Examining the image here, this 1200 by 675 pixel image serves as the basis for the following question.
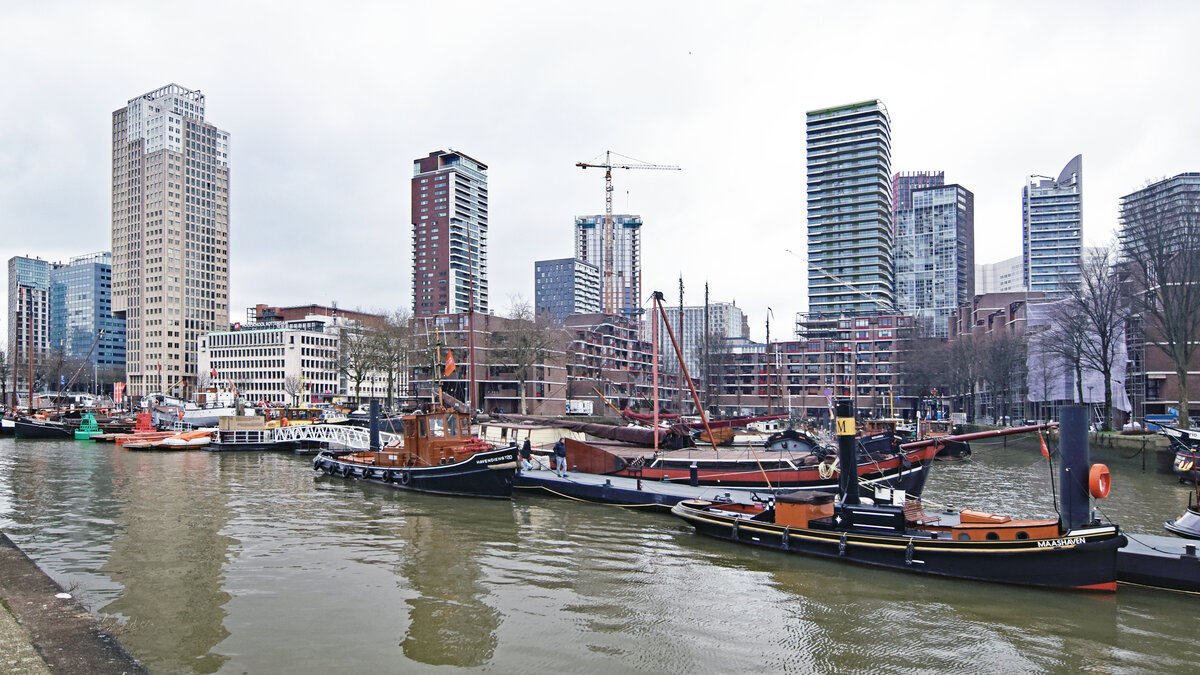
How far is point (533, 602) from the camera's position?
52.2 ft

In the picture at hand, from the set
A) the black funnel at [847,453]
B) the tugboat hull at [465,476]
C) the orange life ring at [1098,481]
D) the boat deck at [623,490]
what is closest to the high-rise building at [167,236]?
the tugboat hull at [465,476]

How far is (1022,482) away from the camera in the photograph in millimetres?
39812

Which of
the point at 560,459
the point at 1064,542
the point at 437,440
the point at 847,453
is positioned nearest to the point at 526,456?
the point at 560,459

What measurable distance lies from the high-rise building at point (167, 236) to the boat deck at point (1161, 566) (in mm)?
162166

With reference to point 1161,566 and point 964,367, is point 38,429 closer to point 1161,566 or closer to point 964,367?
point 1161,566

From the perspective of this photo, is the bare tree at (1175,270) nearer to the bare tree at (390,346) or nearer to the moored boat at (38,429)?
the bare tree at (390,346)

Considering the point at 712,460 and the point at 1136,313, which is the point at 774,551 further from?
the point at 1136,313

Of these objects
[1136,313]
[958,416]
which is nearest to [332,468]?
[1136,313]

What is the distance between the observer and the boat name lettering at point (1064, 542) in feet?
52.8

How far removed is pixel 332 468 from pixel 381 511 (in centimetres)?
1250

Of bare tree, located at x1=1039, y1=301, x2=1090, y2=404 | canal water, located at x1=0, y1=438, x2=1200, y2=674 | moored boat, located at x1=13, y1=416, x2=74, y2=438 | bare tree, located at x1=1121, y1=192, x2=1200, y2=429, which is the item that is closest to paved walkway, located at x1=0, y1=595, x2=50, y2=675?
canal water, located at x1=0, y1=438, x2=1200, y2=674

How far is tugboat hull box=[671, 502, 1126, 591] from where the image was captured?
16.1 meters

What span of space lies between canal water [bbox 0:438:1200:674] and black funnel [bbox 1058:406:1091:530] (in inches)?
71.5

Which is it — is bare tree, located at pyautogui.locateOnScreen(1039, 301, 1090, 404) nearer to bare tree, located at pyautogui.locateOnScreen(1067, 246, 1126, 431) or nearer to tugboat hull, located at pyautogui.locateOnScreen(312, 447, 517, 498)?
bare tree, located at pyautogui.locateOnScreen(1067, 246, 1126, 431)
